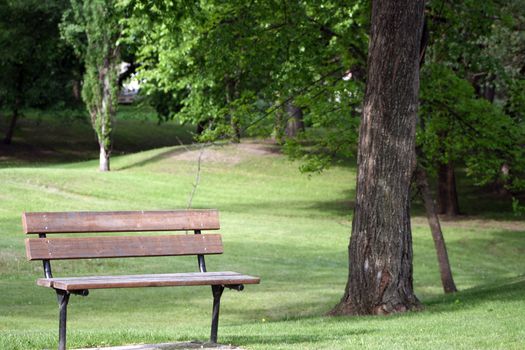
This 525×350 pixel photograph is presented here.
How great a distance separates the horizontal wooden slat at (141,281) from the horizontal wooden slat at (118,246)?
315 mm

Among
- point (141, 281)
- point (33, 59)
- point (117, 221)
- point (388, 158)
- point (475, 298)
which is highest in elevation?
point (33, 59)

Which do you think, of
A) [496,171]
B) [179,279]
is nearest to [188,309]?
[179,279]

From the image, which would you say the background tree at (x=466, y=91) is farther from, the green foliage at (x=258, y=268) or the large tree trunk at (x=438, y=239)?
the large tree trunk at (x=438, y=239)

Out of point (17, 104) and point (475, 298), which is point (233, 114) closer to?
point (475, 298)

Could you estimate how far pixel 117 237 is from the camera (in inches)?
347

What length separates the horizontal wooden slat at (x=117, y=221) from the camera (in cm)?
844

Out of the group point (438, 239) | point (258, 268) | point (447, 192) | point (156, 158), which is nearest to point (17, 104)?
point (156, 158)

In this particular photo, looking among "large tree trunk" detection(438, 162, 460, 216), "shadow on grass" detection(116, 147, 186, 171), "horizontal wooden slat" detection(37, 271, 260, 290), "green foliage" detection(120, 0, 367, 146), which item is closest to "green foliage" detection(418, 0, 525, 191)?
"green foliage" detection(120, 0, 367, 146)

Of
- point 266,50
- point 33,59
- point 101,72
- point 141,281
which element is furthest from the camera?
point 33,59

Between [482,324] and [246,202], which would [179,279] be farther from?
[246,202]

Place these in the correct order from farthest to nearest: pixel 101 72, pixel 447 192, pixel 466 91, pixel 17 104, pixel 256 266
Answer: pixel 17 104, pixel 101 72, pixel 447 192, pixel 466 91, pixel 256 266

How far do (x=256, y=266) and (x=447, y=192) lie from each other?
13.9m

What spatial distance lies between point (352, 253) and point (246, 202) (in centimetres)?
2449

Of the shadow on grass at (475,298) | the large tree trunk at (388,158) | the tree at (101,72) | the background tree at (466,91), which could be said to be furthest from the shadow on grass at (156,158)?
the large tree trunk at (388,158)
